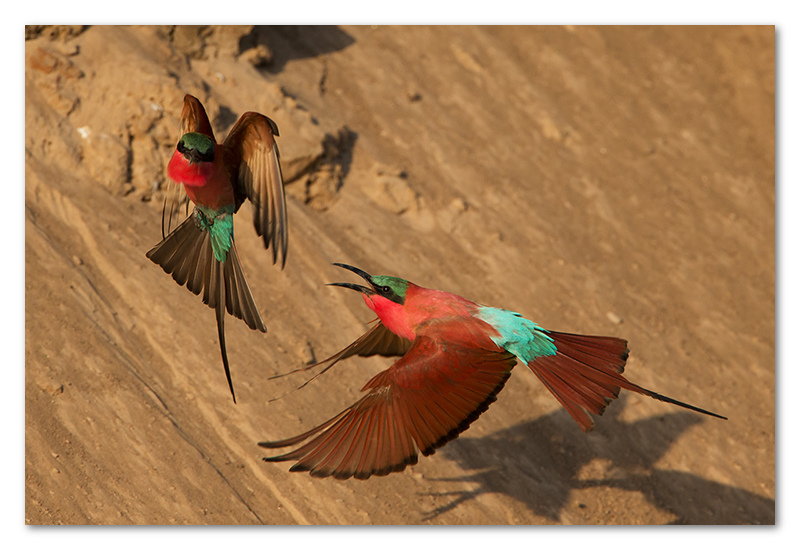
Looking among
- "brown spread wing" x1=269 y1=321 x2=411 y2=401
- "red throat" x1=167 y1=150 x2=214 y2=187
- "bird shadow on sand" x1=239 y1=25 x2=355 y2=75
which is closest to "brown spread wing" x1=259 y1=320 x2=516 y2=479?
"brown spread wing" x1=269 y1=321 x2=411 y2=401

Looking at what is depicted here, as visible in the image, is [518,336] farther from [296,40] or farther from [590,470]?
[296,40]

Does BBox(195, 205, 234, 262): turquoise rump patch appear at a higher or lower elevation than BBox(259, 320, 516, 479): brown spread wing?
higher

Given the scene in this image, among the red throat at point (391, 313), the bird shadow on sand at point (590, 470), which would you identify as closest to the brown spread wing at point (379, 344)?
the red throat at point (391, 313)

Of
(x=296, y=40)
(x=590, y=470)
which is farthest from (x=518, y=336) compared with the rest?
(x=296, y=40)

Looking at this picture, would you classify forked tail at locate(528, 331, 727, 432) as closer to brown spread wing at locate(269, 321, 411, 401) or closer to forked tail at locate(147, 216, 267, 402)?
brown spread wing at locate(269, 321, 411, 401)

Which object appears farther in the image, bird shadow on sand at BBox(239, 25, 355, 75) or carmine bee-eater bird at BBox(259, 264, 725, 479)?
bird shadow on sand at BBox(239, 25, 355, 75)

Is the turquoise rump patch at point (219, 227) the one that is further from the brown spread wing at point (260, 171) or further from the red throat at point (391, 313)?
the red throat at point (391, 313)

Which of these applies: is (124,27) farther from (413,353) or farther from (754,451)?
(754,451)
